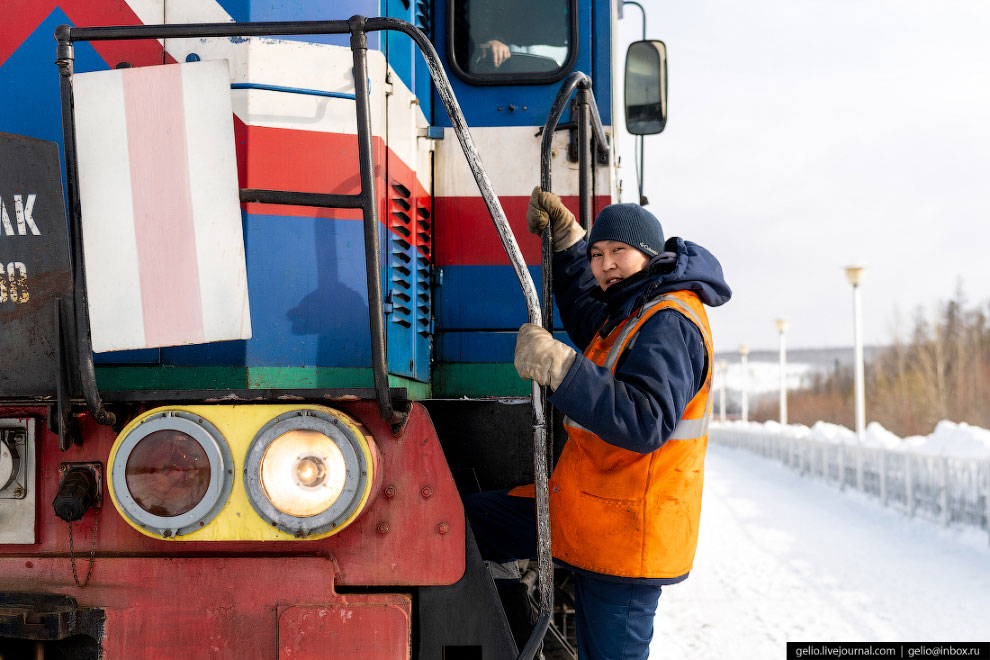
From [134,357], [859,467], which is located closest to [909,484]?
[859,467]

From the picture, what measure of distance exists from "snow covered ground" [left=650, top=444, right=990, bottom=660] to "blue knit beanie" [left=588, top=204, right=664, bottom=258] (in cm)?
294

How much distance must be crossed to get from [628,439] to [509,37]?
1.86 meters

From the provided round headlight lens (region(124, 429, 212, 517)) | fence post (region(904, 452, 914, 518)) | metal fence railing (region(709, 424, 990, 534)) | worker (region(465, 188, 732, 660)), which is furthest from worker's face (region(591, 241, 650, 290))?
fence post (region(904, 452, 914, 518))

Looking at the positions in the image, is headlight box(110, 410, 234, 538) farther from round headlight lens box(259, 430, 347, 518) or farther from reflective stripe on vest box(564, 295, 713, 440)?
reflective stripe on vest box(564, 295, 713, 440)

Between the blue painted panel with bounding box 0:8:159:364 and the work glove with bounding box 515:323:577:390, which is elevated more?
the blue painted panel with bounding box 0:8:159:364

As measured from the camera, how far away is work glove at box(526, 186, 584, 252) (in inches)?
95.8

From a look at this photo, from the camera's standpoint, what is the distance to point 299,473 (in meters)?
1.77

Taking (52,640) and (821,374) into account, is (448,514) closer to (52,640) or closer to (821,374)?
(52,640)

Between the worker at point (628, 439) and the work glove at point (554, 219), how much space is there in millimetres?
23

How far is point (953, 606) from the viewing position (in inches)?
228

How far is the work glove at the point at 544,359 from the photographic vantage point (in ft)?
6.48

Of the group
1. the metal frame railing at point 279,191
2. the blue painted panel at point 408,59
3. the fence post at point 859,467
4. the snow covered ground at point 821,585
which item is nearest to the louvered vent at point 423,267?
the blue painted panel at point 408,59

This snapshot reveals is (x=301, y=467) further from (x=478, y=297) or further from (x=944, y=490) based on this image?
(x=944, y=490)

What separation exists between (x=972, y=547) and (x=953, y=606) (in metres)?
2.84
